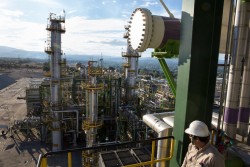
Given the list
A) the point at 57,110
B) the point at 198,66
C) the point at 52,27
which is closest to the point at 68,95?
the point at 57,110

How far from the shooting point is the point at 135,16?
3744mm

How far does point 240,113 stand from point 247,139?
84 cm

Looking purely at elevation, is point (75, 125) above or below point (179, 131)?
below

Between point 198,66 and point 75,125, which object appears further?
point 75,125

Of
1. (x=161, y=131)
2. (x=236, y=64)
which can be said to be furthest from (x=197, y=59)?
(x=236, y=64)

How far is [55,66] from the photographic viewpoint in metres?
20.0

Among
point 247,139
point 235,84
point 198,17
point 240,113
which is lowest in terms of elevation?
point 247,139

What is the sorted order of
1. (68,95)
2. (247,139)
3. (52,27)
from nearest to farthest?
(247,139) → (52,27) → (68,95)

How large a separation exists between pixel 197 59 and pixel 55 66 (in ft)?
60.2

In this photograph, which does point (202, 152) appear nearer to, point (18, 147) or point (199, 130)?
point (199, 130)

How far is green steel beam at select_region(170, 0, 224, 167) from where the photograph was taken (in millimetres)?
3504

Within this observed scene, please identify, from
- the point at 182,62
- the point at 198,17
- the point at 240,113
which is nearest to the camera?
the point at 198,17

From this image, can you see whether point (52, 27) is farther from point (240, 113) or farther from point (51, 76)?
point (240, 113)

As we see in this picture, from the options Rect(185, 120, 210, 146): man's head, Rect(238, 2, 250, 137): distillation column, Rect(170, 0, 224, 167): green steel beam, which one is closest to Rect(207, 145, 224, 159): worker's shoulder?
Rect(185, 120, 210, 146): man's head
